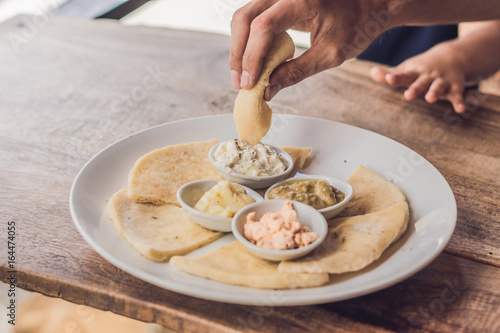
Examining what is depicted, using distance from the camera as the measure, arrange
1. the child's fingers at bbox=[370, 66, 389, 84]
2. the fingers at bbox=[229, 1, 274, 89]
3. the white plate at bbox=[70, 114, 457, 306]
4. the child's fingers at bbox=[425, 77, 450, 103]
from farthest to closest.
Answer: the child's fingers at bbox=[370, 66, 389, 84], the child's fingers at bbox=[425, 77, 450, 103], the fingers at bbox=[229, 1, 274, 89], the white plate at bbox=[70, 114, 457, 306]

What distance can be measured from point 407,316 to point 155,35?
2.88 metres

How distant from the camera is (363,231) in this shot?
1552mm

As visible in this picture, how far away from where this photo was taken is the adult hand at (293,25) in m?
1.73

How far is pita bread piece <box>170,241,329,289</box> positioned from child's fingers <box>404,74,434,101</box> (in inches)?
64.9

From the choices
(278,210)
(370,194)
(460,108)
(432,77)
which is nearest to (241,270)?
(278,210)

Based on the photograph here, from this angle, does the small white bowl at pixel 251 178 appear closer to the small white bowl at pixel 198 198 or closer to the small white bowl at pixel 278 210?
the small white bowl at pixel 198 198

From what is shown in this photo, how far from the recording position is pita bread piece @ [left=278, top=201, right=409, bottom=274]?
1.37 m

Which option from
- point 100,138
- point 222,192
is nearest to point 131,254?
point 222,192

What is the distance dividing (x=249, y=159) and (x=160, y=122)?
0.75 metres

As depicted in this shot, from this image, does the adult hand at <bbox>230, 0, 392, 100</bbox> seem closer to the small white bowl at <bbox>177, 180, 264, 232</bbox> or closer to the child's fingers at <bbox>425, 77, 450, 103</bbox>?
the small white bowl at <bbox>177, 180, 264, 232</bbox>

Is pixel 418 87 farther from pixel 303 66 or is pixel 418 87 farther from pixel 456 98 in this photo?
pixel 303 66

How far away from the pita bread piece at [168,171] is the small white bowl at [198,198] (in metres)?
0.06

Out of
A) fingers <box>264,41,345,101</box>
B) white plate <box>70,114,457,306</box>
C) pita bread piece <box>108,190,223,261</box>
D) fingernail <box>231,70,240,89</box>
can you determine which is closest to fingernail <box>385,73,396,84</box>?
white plate <box>70,114,457,306</box>

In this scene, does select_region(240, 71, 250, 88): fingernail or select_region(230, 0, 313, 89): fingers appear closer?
select_region(230, 0, 313, 89): fingers
